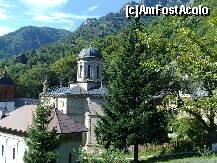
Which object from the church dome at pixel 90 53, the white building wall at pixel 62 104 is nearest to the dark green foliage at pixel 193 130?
the white building wall at pixel 62 104

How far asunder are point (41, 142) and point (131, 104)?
9.68 meters

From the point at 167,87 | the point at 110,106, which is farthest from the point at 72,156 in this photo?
the point at 167,87

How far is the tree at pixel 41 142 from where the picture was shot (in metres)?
24.8

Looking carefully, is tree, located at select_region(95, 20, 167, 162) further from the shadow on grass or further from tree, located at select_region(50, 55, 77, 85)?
tree, located at select_region(50, 55, 77, 85)

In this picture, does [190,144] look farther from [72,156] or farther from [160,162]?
[72,156]

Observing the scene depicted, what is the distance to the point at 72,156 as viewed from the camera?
33.6 m

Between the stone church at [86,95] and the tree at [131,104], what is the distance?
11192 mm

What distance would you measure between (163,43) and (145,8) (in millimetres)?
3372

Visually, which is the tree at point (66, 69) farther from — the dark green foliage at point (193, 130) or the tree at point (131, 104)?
the tree at point (131, 104)

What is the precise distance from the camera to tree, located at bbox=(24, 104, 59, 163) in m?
24.8

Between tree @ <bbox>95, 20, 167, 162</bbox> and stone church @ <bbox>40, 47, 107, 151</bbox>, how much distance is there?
36.7 ft

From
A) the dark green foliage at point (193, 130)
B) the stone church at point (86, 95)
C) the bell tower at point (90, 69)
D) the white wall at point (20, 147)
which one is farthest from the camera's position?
the bell tower at point (90, 69)

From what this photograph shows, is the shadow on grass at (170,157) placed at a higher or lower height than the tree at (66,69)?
lower

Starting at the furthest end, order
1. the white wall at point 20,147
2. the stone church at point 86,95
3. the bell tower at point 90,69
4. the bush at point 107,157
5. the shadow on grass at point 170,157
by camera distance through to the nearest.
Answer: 1. the bell tower at point 90,69
2. the stone church at point 86,95
3. the white wall at point 20,147
4. the shadow on grass at point 170,157
5. the bush at point 107,157
